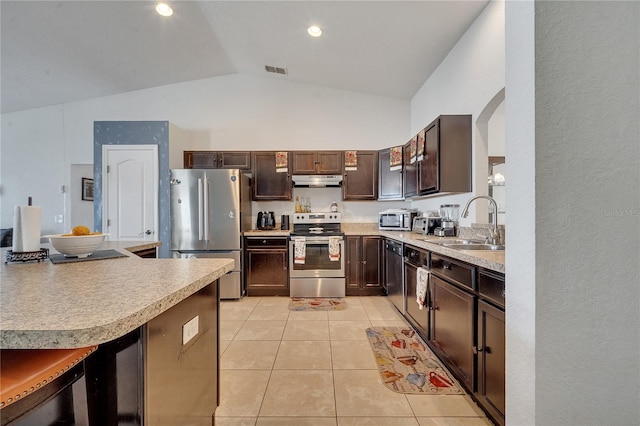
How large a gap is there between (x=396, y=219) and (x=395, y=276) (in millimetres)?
890

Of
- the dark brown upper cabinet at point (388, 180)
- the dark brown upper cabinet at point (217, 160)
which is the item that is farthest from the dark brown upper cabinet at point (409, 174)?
the dark brown upper cabinet at point (217, 160)

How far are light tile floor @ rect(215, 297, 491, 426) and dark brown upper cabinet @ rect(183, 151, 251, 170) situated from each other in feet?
7.13

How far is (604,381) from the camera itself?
94 cm

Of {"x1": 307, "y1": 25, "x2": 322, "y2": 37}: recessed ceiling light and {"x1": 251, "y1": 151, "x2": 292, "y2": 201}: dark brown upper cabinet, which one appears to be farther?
{"x1": 251, "y1": 151, "x2": 292, "y2": 201}: dark brown upper cabinet

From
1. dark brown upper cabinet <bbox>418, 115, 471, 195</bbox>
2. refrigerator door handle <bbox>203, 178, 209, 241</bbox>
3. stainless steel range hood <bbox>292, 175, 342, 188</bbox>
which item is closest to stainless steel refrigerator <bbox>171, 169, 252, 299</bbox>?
refrigerator door handle <bbox>203, 178, 209, 241</bbox>

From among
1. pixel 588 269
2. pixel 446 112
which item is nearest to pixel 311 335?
pixel 588 269

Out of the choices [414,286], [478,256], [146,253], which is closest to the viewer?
[478,256]

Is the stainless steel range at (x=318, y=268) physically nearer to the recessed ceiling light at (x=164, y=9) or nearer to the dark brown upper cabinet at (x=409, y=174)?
the dark brown upper cabinet at (x=409, y=174)

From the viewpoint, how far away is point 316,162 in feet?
12.7

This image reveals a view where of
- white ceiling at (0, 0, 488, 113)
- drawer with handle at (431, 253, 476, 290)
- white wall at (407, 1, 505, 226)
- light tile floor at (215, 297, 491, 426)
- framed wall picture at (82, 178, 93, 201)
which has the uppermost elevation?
white ceiling at (0, 0, 488, 113)

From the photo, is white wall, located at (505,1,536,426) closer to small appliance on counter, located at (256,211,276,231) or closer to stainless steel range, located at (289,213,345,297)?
stainless steel range, located at (289,213,345,297)

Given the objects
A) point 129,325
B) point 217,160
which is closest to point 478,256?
point 129,325

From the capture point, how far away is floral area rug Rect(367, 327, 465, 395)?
1.69 meters

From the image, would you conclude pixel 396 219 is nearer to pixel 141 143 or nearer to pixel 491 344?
pixel 491 344
